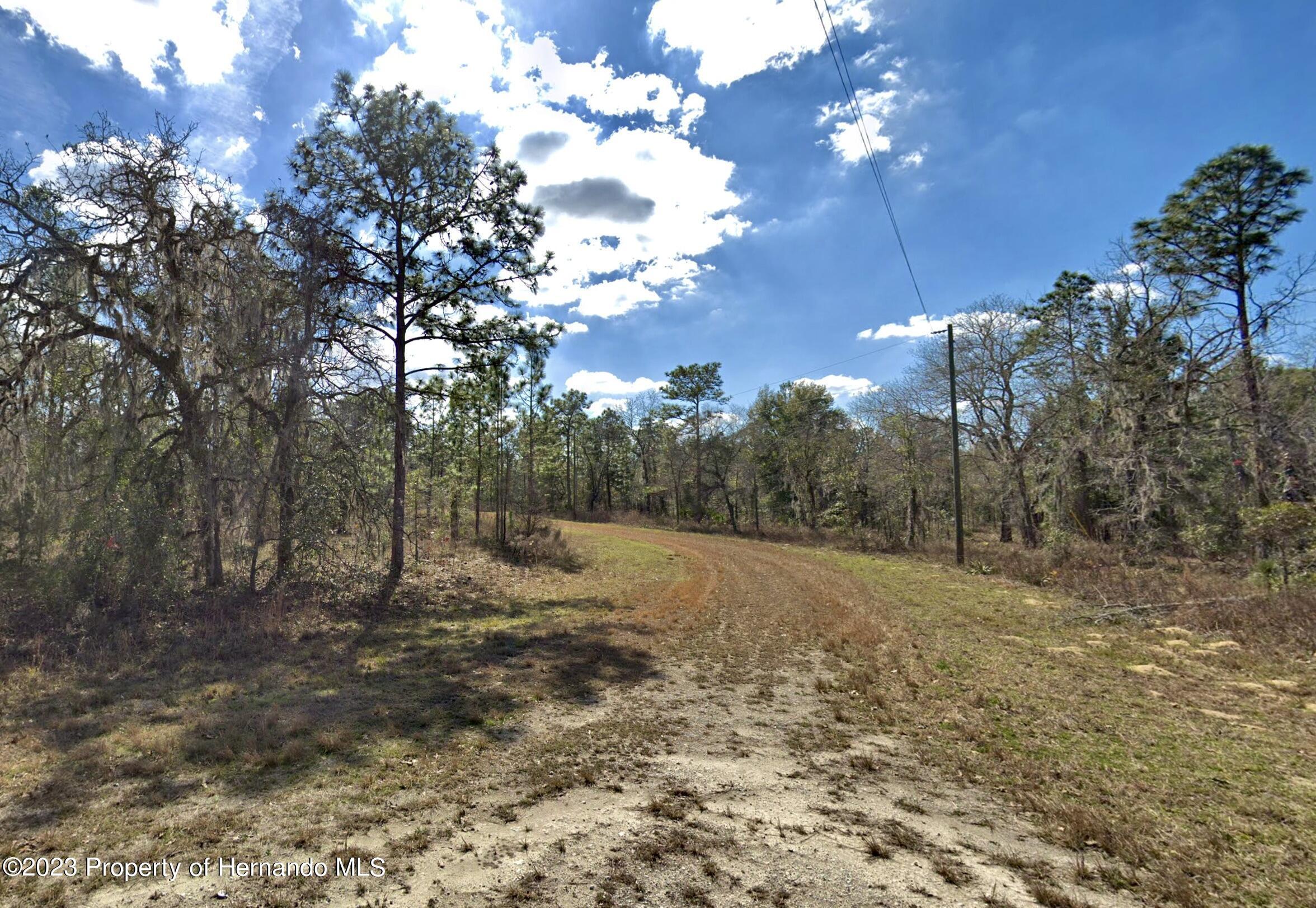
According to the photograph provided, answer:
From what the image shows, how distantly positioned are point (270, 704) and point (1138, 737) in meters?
8.67

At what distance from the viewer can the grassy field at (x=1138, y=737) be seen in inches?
134

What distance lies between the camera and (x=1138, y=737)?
5.23 metres

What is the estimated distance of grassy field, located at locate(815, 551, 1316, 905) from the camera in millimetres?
3410

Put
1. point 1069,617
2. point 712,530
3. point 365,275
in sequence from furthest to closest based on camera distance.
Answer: point 712,530, point 365,275, point 1069,617

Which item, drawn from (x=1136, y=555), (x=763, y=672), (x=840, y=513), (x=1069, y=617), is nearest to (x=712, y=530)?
(x=840, y=513)

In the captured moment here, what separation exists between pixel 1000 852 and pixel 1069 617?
8.66 meters

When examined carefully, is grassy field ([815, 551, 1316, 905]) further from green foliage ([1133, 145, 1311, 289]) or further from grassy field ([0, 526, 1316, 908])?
green foliage ([1133, 145, 1311, 289])

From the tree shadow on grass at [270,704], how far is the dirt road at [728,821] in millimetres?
1071

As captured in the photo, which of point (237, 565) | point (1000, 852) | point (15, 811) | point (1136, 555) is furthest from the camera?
point (1136, 555)

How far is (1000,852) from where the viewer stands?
3.44 metres

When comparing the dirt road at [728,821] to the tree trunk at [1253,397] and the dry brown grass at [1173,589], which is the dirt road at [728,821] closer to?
the dry brown grass at [1173,589]

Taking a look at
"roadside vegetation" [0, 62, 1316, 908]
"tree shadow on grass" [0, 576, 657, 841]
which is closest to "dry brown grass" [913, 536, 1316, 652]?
"roadside vegetation" [0, 62, 1316, 908]

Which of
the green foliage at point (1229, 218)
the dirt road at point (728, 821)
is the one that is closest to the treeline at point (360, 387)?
the green foliage at point (1229, 218)

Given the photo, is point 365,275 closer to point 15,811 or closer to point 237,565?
point 237,565
